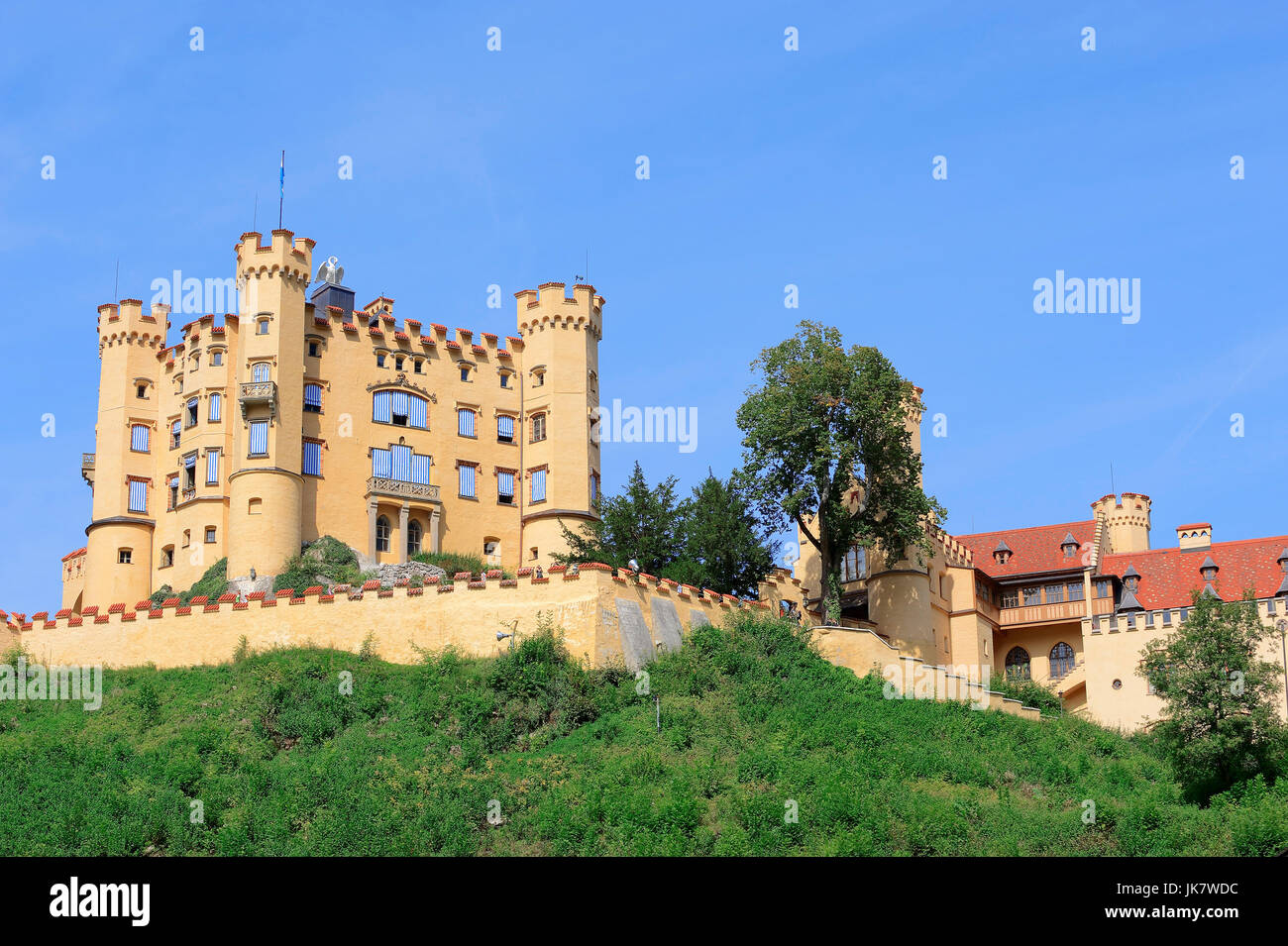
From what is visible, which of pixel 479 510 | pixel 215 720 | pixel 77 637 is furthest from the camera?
pixel 479 510

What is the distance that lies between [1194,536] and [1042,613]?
23.4ft

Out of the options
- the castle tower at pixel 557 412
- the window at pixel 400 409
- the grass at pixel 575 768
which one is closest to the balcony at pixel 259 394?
the window at pixel 400 409

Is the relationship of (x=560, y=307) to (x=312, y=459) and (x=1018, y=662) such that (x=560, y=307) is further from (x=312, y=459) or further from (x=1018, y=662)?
(x=1018, y=662)

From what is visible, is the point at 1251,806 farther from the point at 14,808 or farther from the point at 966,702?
the point at 14,808

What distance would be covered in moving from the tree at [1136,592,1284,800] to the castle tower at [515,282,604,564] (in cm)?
3129

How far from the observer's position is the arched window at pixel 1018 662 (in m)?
69.8

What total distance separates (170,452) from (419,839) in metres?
36.4

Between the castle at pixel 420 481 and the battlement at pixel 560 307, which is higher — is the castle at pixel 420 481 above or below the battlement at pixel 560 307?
below

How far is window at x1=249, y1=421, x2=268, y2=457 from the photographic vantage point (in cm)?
6819

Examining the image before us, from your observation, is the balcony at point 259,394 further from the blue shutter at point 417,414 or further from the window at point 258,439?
the blue shutter at point 417,414

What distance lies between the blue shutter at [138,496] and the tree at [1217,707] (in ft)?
146

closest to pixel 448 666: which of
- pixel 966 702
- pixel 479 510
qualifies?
pixel 966 702
